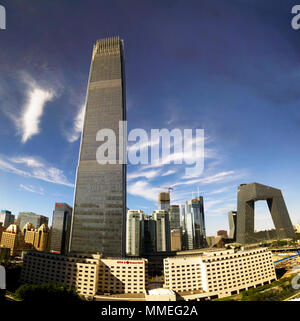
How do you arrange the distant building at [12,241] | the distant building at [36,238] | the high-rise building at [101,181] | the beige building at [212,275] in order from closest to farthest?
the beige building at [212,275], the high-rise building at [101,181], the distant building at [12,241], the distant building at [36,238]

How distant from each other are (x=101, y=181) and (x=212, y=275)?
228ft

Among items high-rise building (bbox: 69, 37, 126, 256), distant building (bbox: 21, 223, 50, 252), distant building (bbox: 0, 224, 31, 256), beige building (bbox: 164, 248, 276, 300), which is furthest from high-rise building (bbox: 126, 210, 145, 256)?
beige building (bbox: 164, 248, 276, 300)

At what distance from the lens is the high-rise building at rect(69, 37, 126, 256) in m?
98.1

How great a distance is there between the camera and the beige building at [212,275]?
7212cm

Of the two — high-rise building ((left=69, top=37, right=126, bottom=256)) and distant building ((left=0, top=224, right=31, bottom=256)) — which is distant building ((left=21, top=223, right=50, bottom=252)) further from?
high-rise building ((left=69, top=37, right=126, bottom=256))

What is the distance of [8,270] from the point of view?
92.4 meters

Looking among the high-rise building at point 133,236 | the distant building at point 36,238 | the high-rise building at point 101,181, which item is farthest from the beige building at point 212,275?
the distant building at point 36,238

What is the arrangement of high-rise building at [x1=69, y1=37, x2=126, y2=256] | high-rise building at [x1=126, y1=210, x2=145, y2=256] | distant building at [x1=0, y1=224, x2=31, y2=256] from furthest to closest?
high-rise building at [x1=126, y1=210, x2=145, y2=256] → distant building at [x1=0, y1=224, x2=31, y2=256] → high-rise building at [x1=69, y1=37, x2=126, y2=256]

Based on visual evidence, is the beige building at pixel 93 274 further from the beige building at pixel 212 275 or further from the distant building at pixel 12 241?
the distant building at pixel 12 241

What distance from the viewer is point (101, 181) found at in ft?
344

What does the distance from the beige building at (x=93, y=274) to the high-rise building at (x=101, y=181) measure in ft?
56.8

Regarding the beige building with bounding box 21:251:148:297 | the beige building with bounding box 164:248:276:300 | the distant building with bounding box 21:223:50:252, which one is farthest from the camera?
the distant building with bounding box 21:223:50:252

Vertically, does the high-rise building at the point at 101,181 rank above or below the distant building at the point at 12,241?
above

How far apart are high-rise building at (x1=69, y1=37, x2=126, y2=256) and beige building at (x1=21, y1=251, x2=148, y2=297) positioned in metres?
17.3
